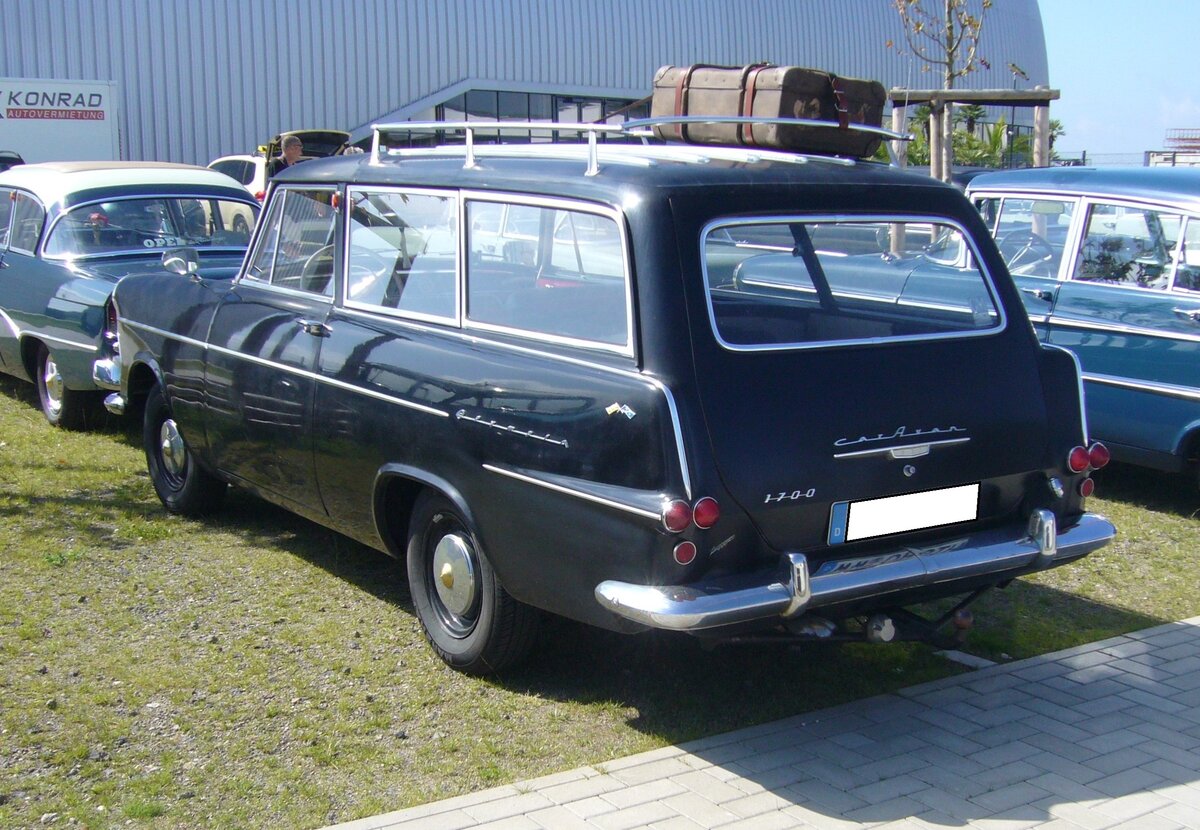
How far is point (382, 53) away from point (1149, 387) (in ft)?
84.0

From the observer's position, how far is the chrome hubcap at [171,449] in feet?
22.0

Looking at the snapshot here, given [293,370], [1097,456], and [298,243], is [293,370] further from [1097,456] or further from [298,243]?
[1097,456]

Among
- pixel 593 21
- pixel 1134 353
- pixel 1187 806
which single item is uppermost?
pixel 593 21

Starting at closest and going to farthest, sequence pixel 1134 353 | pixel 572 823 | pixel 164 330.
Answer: pixel 572 823, pixel 164 330, pixel 1134 353

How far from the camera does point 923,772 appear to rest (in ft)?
13.4

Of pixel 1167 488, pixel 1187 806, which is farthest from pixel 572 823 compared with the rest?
pixel 1167 488

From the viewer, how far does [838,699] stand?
15.6ft

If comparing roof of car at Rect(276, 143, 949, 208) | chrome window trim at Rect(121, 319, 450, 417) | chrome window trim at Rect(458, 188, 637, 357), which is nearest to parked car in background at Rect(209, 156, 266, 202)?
chrome window trim at Rect(121, 319, 450, 417)

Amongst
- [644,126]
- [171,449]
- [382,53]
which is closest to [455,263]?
[644,126]

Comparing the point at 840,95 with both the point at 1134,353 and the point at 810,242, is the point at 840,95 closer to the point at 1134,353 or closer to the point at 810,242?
the point at 810,242

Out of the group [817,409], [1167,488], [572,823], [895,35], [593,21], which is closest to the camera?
[572,823]

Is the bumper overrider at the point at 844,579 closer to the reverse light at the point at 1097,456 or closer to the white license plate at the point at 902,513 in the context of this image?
the white license plate at the point at 902,513

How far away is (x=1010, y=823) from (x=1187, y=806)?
62 centimetres

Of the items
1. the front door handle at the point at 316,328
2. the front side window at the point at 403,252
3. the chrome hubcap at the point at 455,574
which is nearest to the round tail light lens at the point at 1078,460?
the chrome hubcap at the point at 455,574
